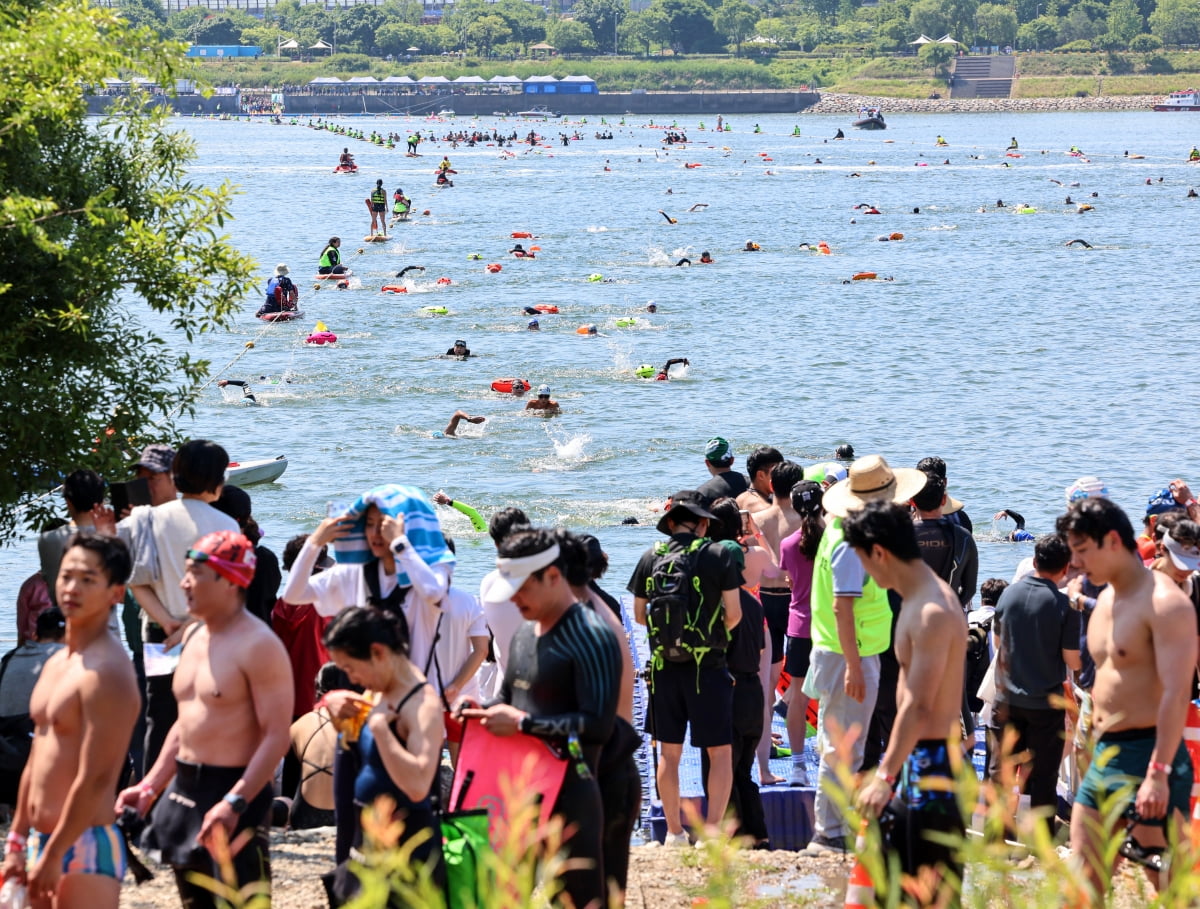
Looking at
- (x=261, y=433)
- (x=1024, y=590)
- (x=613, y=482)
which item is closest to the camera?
(x=1024, y=590)

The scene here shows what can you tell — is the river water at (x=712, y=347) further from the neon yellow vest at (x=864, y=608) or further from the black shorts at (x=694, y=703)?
the neon yellow vest at (x=864, y=608)

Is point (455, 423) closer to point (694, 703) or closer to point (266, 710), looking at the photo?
point (694, 703)

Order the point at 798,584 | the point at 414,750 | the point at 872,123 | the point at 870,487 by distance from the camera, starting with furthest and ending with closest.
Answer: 1. the point at 872,123
2. the point at 798,584
3. the point at 870,487
4. the point at 414,750

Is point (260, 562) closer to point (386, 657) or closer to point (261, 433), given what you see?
point (386, 657)

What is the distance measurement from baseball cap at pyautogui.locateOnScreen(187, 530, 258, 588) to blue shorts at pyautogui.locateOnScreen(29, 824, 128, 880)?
94 cm

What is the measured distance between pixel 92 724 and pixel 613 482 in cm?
1615

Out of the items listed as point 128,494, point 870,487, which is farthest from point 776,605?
point 128,494

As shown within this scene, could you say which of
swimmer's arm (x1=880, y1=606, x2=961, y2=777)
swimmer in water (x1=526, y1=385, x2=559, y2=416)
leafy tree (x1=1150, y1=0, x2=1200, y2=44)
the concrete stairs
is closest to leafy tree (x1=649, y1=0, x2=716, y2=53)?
the concrete stairs

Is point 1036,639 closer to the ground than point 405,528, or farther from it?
closer to the ground

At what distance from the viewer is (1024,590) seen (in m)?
8.00

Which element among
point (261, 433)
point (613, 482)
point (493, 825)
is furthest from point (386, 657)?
point (261, 433)

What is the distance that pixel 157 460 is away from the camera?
768 centimetres

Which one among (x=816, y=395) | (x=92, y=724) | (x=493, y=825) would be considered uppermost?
(x=92, y=724)

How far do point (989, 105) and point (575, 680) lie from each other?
160469 mm
